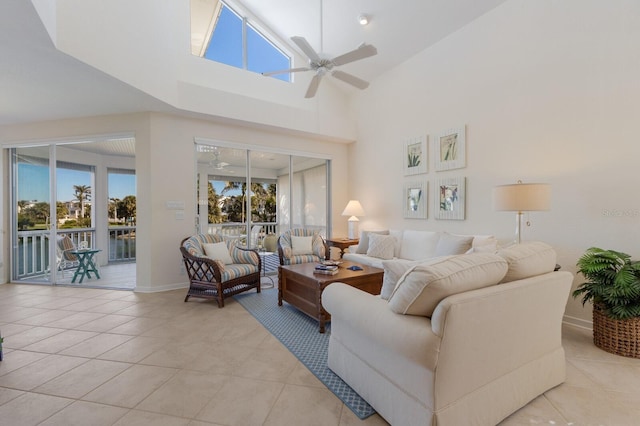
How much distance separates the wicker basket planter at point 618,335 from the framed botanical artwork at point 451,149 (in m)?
2.35

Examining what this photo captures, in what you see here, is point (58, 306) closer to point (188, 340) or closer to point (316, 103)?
point (188, 340)

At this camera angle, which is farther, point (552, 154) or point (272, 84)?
point (272, 84)

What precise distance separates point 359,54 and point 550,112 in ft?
7.41

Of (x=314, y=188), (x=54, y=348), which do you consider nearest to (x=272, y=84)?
(x=314, y=188)

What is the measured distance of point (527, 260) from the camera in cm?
179

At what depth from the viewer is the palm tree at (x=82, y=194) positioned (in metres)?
6.20

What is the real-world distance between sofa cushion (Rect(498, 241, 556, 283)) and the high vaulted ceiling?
3.52m

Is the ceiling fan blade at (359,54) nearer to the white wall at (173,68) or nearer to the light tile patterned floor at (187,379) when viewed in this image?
the white wall at (173,68)

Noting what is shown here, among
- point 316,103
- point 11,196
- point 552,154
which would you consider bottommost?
point 11,196

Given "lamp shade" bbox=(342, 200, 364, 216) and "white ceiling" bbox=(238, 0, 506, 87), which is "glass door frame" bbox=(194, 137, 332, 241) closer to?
"lamp shade" bbox=(342, 200, 364, 216)

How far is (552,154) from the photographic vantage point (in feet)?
10.5

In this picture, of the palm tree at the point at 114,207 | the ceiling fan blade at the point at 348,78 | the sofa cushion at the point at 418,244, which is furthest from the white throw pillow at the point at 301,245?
the palm tree at the point at 114,207

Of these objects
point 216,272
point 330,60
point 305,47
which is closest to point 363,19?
point 330,60

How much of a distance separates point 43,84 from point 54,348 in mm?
2922
